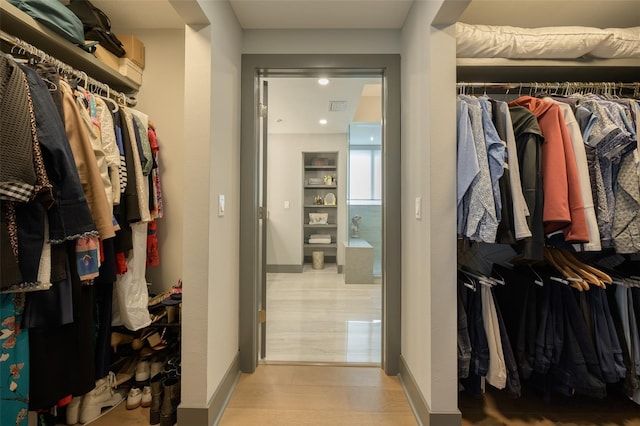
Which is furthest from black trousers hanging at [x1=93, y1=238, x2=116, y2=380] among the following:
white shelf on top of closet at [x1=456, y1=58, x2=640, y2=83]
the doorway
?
white shelf on top of closet at [x1=456, y1=58, x2=640, y2=83]

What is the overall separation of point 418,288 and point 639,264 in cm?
131

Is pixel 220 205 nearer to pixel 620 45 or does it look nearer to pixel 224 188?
pixel 224 188

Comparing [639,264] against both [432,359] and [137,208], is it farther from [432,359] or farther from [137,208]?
[137,208]

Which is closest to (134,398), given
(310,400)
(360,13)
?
(310,400)

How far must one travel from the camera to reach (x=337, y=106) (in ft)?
11.7

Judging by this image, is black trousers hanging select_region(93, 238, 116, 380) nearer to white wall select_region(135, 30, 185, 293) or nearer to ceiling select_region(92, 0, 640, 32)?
white wall select_region(135, 30, 185, 293)

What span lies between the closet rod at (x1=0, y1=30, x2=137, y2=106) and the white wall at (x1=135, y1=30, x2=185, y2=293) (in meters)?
0.16

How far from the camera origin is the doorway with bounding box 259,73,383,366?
2445 mm

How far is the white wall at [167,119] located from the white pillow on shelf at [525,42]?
1.83m

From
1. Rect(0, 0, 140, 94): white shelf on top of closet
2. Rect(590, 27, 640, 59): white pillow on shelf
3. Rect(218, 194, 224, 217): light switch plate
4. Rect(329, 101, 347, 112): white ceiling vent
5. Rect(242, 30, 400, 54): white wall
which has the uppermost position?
Rect(329, 101, 347, 112): white ceiling vent

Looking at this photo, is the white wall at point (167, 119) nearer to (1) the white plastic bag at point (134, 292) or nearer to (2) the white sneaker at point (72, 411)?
(1) the white plastic bag at point (134, 292)

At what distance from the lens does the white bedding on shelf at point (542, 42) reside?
4.97 ft

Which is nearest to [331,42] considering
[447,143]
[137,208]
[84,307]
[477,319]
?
[447,143]

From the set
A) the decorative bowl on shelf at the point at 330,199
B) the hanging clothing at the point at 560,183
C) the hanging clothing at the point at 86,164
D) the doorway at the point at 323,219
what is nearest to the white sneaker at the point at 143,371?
the doorway at the point at 323,219
